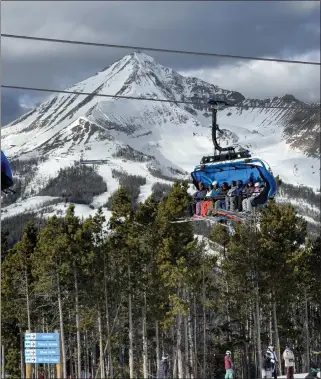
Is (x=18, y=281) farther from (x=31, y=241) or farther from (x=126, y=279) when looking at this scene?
(x=126, y=279)

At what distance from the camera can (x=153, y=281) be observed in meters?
44.6

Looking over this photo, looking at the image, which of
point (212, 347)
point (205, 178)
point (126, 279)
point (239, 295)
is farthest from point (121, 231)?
point (205, 178)

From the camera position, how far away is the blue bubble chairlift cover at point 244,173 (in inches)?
750

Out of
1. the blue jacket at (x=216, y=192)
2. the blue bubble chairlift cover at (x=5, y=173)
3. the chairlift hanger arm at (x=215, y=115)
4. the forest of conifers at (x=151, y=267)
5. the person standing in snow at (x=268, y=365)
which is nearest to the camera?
the blue bubble chairlift cover at (x=5, y=173)

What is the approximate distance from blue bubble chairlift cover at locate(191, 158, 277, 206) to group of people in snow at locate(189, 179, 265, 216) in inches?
4.3

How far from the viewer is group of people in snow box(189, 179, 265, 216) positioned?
64.7 feet

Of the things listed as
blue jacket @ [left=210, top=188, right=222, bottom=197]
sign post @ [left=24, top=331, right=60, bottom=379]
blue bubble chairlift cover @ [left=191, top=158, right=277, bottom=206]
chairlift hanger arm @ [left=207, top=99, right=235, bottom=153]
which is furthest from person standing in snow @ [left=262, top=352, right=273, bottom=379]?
chairlift hanger arm @ [left=207, top=99, right=235, bottom=153]

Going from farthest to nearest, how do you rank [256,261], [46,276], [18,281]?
[18,281] < [46,276] < [256,261]

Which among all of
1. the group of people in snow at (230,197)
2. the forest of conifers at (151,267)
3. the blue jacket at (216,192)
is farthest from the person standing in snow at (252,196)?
the forest of conifers at (151,267)

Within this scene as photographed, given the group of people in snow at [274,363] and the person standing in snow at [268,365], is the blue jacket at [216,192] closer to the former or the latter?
the group of people in snow at [274,363]

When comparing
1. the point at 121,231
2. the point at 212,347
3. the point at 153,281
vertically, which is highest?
the point at 121,231

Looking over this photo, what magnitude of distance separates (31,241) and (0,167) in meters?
46.0

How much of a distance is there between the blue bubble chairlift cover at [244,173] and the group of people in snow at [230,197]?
0.11m

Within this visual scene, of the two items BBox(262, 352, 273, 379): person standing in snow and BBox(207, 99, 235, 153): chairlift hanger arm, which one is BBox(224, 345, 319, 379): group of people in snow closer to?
BBox(262, 352, 273, 379): person standing in snow
